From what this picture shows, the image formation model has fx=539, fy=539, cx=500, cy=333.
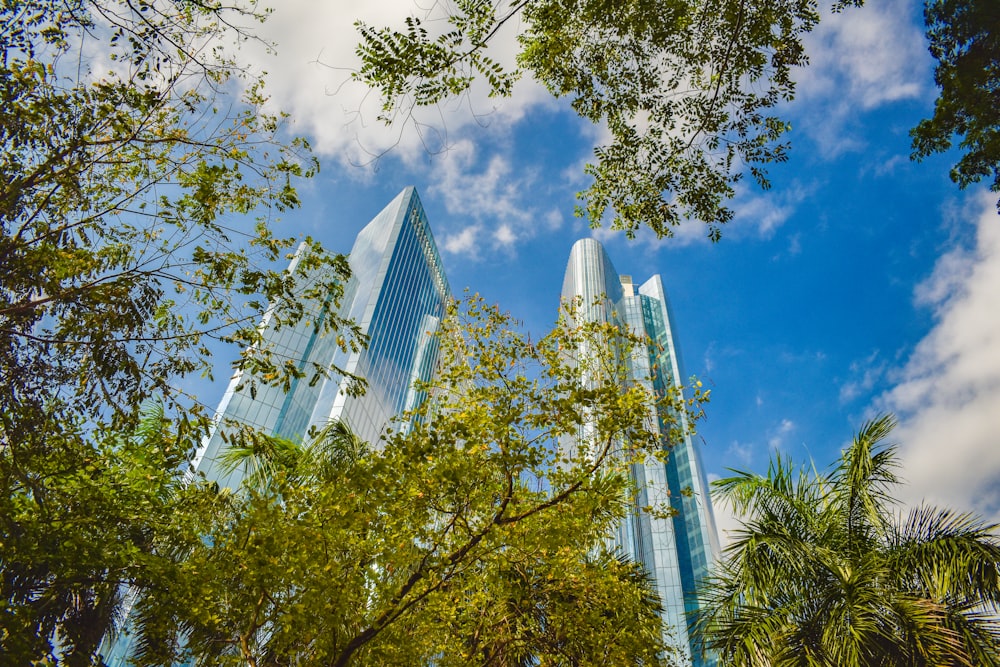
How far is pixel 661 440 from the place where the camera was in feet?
24.3

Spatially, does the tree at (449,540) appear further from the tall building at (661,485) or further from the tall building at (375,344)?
the tall building at (375,344)

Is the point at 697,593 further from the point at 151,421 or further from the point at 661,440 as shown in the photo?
the point at 151,421

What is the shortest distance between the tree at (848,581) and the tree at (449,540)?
192 centimetres

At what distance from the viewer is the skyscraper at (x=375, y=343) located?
62.2m

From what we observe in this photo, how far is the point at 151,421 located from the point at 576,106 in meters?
10.3

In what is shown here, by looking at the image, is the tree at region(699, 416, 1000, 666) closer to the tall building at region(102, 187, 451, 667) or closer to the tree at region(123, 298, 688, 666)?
the tree at region(123, 298, 688, 666)

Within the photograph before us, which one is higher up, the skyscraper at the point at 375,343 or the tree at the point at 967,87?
the skyscraper at the point at 375,343

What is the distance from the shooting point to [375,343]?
73562 millimetres

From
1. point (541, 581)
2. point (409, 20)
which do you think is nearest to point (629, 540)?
point (541, 581)

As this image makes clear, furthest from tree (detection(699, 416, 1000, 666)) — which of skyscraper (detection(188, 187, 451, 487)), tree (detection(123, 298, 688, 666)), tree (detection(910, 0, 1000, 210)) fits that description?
skyscraper (detection(188, 187, 451, 487))

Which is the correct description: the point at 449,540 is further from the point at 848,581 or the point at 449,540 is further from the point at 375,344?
the point at 375,344

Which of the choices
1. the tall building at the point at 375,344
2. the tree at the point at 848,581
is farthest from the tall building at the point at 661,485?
the tree at the point at 848,581

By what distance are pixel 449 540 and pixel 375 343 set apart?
6765 centimetres

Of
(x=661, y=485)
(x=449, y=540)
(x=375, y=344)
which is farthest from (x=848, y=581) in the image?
(x=375, y=344)
